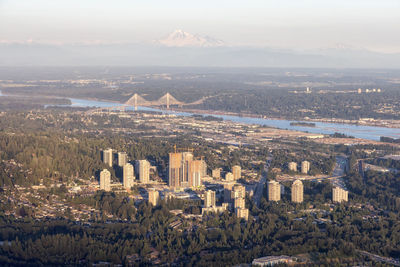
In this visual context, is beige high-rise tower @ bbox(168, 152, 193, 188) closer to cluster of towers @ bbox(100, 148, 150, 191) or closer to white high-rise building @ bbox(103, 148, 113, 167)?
cluster of towers @ bbox(100, 148, 150, 191)

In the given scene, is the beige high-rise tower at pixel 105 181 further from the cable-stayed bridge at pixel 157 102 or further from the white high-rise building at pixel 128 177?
the cable-stayed bridge at pixel 157 102

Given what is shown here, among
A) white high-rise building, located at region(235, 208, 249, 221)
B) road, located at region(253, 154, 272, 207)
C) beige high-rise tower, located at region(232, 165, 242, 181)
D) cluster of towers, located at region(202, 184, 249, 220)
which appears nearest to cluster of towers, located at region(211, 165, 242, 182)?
beige high-rise tower, located at region(232, 165, 242, 181)

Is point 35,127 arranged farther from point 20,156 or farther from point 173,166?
point 173,166

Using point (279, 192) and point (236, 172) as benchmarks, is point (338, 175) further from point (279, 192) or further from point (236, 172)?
point (279, 192)

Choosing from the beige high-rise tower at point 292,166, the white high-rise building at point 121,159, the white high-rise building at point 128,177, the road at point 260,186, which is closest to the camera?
the road at point 260,186

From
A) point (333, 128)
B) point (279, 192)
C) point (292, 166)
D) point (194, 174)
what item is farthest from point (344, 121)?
point (279, 192)

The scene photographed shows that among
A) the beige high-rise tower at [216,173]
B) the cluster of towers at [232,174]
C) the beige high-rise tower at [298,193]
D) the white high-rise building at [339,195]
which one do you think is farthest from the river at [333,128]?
the beige high-rise tower at [298,193]

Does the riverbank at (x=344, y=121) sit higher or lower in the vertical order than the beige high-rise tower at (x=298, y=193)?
lower

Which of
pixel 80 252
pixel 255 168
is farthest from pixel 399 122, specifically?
pixel 80 252
